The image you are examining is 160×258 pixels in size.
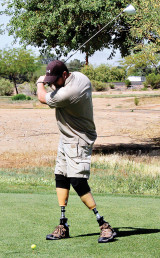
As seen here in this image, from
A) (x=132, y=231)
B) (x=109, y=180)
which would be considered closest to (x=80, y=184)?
(x=132, y=231)

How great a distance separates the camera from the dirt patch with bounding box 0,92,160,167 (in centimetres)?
2108

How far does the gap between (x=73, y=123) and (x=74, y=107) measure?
6.8 inches

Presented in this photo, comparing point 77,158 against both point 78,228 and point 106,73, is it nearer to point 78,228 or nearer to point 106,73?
point 78,228

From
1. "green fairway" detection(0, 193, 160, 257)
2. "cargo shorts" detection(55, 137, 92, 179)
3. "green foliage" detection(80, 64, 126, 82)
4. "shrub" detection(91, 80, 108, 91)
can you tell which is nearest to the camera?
"green fairway" detection(0, 193, 160, 257)

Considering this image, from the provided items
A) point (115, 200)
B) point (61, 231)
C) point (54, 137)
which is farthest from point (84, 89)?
point (54, 137)

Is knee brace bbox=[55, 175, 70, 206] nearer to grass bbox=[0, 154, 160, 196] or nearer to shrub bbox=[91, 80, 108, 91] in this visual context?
grass bbox=[0, 154, 160, 196]

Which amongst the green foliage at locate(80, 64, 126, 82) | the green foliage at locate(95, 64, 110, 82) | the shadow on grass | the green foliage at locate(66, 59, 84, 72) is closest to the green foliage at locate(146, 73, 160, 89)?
the green foliage at locate(95, 64, 110, 82)

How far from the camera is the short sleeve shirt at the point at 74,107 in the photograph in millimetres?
4629

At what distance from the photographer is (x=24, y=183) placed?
33.5 ft

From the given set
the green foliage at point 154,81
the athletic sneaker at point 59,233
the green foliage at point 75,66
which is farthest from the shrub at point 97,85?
the athletic sneaker at point 59,233

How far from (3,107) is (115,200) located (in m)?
31.2

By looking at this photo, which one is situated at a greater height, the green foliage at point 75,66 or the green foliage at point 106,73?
the green foliage at point 75,66

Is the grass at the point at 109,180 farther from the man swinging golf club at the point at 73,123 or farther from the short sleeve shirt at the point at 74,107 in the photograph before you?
the short sleeve shirt at the point at 74,107

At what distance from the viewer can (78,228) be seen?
519cm
